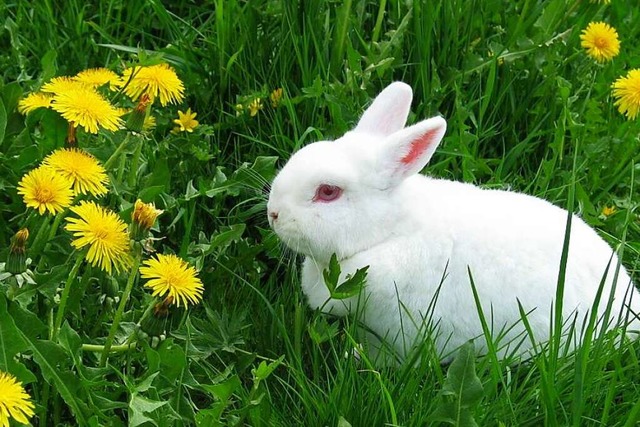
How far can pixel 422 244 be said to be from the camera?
3246 mm

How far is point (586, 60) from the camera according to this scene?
4.32m

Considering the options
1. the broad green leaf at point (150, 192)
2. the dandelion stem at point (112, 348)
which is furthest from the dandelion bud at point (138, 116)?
the dandelion stem at point (112, 348)

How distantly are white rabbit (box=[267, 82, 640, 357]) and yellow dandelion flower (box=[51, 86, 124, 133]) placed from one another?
54 centimetres

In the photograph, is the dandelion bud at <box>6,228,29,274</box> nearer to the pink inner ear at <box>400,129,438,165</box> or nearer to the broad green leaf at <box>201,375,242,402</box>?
the broad green leaf at <box>201,375,242,402</box>

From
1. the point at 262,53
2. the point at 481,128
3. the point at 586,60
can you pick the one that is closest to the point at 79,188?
the point at 262,53

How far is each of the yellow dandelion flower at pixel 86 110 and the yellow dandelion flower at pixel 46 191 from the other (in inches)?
8.6

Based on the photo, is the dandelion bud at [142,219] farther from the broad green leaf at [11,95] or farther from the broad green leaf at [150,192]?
the broad green leaf at [11,95]

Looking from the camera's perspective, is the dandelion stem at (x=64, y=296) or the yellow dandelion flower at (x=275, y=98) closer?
the dandelion stem at (x=64, y=296)

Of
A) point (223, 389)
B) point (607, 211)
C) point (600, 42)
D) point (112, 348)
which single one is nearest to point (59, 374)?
point (112, 348)

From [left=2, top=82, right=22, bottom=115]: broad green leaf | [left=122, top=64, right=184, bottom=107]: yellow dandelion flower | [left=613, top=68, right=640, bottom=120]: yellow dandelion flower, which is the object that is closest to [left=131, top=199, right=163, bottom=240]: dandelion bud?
[left=122, top=64, right=184, bottom=107]: yellow dandelion flower

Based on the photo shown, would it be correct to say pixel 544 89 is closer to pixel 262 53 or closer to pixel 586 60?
pixel 586 60

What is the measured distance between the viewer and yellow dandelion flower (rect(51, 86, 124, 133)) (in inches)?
119

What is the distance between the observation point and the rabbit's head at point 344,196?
127 inches

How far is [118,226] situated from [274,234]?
2.77 feet
